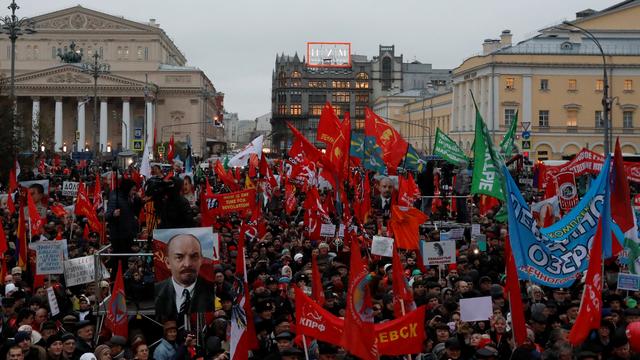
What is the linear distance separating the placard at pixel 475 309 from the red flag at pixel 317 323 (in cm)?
165

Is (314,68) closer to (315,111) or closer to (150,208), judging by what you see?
(315,111)

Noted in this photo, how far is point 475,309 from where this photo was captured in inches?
372

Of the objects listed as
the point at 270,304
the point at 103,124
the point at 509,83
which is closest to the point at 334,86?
the point at 103,124

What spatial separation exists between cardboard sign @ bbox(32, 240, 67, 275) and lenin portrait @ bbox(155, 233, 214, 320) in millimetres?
2542

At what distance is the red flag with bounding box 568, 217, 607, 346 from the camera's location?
A: 333 inches

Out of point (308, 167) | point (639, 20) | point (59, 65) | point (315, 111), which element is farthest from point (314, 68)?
point (308, 167)

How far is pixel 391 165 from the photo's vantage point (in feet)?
68.9

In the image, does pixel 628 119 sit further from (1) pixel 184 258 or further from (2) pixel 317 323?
(2) pixel 317 323

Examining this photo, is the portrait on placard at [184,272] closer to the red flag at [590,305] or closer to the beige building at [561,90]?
the red flag at [590,305]

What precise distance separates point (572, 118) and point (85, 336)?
203 feet

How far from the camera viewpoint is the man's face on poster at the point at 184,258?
9.24 meters

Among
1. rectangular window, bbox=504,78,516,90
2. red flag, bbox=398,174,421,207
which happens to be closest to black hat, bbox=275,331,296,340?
red flag, bbox=398,174,421,207

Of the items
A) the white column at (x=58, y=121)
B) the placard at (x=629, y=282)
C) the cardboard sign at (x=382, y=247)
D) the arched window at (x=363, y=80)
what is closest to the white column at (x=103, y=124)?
the white column at (x=58, y=121)

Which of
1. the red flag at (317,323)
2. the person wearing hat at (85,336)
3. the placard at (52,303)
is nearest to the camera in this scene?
the red flag at (317,323)
